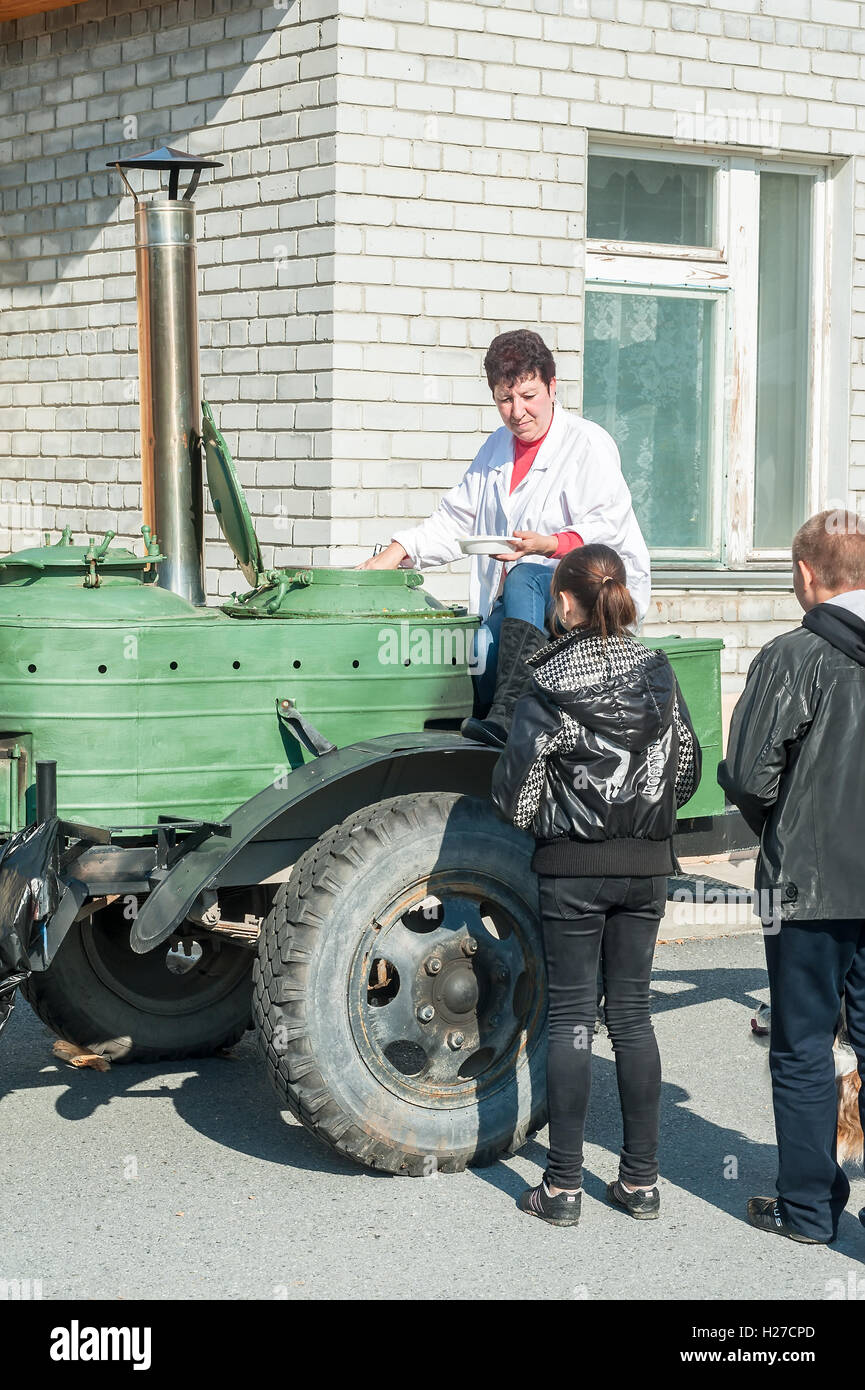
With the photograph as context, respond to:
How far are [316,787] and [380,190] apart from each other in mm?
5734

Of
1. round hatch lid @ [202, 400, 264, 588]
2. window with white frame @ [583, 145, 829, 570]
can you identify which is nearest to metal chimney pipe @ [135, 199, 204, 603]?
round hatch lid @ [202, 400, 264, 588]

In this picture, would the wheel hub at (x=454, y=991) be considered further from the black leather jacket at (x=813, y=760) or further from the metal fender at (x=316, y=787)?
the black leather jacket at (x=813, y=760)

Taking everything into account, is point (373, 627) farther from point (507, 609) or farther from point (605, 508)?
point (605, 508)

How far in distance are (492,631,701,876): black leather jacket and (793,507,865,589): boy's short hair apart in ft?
1.55

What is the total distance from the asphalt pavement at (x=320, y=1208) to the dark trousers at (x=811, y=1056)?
12cm

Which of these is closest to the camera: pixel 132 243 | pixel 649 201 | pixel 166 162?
pixel 166 162

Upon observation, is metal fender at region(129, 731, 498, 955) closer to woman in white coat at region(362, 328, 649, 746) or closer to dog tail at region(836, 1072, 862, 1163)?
woman in white coat at region(362, 328, 649, 746)

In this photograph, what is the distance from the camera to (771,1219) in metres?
4.10

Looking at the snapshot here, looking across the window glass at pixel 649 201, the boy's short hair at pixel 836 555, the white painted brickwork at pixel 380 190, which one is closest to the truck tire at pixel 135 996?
the boy's short hair at pixel 836 555

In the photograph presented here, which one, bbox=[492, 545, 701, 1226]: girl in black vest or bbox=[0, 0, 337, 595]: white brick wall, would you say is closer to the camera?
bbox=[492, 545, 701, 1226]: girl in black vest

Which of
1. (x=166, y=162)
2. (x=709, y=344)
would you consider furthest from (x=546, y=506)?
(x=709, y=344)

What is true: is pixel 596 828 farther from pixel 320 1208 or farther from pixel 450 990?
pixel 320 1208

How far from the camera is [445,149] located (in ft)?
30.7

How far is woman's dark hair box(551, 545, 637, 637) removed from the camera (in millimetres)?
4094
